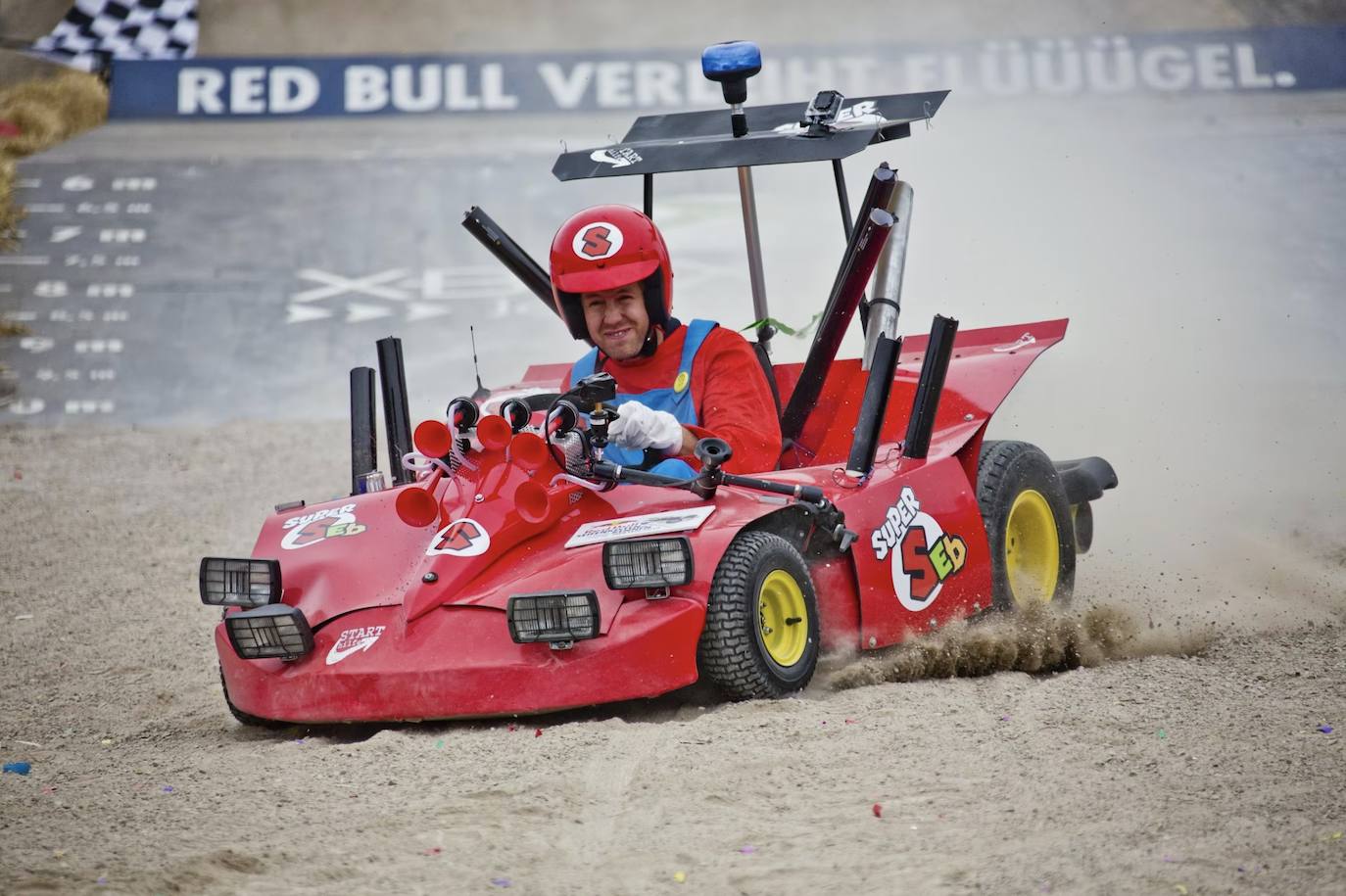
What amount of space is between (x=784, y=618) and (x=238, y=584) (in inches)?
72.9

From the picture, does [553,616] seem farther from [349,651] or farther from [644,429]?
[644,429]

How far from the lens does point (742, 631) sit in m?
5.02

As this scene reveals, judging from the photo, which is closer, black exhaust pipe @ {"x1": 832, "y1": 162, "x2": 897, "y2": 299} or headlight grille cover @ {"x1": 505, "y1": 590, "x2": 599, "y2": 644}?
headlight grille cover @ {"x1": 505, "y1": 590, "x2": 599, "y2": 644}

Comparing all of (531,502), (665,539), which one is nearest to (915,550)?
(665,539)

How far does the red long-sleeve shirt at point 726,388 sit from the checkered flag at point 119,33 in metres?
12.4

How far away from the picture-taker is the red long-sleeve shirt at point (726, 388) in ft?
19.6

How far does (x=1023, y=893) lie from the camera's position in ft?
11.4

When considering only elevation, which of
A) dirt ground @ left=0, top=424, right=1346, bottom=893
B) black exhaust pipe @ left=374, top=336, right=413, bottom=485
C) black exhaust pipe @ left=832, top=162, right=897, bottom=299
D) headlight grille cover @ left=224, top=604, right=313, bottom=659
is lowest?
dirt ground @ left=0, top=424, right=1346, bottom=893

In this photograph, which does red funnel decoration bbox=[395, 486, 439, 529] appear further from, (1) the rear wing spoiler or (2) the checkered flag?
(2) the checkered flag

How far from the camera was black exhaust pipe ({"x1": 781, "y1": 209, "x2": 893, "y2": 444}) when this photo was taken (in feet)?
20.1

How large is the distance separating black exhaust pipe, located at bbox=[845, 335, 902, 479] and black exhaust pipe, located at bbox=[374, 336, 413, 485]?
1927mm

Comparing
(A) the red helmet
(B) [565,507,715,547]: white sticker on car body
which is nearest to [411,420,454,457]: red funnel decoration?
(B) [565,507,715,547]: white sticker on car body

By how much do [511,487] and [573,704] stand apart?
0.88m

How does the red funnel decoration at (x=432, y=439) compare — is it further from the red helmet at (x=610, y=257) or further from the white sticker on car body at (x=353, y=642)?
the red helmet at (x=610, y=257)
